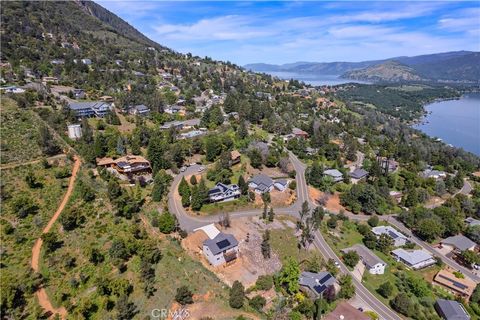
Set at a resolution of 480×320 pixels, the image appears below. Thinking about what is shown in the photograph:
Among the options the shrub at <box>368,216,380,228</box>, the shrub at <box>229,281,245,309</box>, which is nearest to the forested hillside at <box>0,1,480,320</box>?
the shrub at <box>229,281,245,309</box>

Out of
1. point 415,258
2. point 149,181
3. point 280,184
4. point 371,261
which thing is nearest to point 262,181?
point 280,184

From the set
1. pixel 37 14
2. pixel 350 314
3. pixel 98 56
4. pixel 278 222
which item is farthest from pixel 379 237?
pixel 37 14

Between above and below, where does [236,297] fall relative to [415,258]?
above

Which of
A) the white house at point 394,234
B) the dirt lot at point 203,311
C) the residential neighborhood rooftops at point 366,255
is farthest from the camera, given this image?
the white house at point 394,234

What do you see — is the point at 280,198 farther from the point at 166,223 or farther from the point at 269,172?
the point at 166,223

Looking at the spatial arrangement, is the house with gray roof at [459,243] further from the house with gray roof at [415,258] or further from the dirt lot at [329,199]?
the dirt lot at [329,199]

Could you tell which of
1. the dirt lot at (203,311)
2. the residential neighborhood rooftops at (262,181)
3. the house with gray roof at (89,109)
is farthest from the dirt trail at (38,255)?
the residential neighborhood rooftops at (262,181)

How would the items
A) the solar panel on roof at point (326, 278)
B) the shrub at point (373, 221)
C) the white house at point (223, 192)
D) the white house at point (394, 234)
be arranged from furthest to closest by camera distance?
the shrub at point (373, 221) < the white house at point (394, 234) < the white house at point (223, 192) < the solar panel on roof at point (326, 278)

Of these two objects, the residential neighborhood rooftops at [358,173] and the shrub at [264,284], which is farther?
the residential neighborhood rooftops at [358,173]
